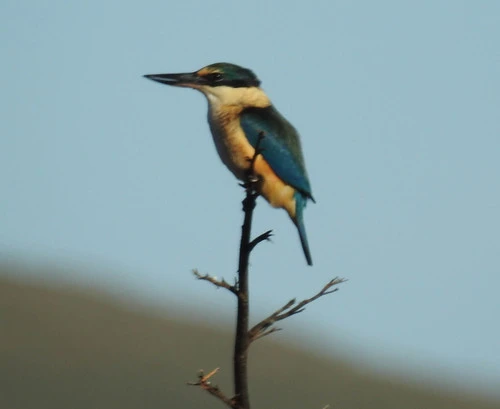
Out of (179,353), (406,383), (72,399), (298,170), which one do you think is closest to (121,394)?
(72,399)

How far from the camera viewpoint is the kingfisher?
7227mm

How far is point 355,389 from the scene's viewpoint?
159 feet

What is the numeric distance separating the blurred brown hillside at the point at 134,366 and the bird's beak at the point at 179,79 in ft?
110

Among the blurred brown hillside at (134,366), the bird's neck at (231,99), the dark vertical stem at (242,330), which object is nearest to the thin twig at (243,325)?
the dark vertical stem at (242,330)

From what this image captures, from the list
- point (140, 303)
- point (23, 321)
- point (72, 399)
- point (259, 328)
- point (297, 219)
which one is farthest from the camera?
point (140, 303)

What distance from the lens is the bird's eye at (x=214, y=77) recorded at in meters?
7.61

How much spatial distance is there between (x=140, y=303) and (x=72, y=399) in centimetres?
1282

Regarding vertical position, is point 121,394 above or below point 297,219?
below

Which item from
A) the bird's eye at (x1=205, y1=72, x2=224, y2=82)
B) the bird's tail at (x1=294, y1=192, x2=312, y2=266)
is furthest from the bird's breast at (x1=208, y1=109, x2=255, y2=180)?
the bird's tail at (x1=294, y1=192, x2=312, y2=266)

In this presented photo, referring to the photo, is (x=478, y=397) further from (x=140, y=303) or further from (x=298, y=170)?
(x=298, y=170)

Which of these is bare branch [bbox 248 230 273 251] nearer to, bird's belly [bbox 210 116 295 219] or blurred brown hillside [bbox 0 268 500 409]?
bird's belly [bbox 210 116 295 219]

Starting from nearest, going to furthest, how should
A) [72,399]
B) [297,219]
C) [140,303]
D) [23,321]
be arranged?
[297,219] → [72,399] → [23,321] → [140,303]

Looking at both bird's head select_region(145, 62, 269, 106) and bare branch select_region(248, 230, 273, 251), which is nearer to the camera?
bare branch select_region(248, 230, 273, 251)

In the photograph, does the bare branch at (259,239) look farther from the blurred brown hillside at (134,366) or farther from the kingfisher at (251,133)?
the blurred brown hillside at (134,366)
